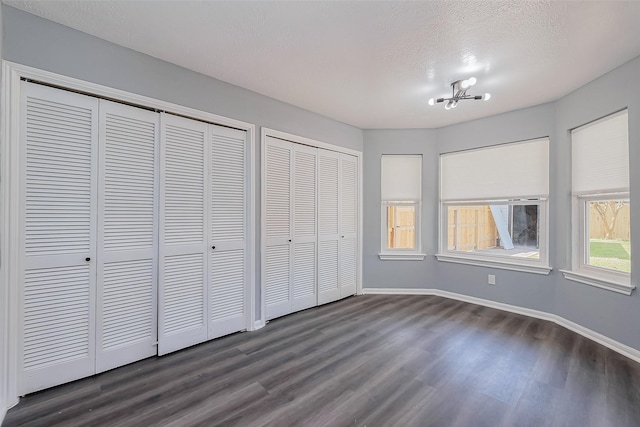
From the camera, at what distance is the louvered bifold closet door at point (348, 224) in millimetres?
3994

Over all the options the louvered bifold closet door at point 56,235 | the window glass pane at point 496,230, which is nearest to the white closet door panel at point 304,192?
the louvered bifold closet door at point 56,235

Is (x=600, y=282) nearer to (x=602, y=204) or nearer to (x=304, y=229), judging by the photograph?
(x=602, y=204)

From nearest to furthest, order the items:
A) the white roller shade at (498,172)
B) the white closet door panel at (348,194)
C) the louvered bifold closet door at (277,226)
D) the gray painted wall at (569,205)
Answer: the gray painted wall at (569,205)
the louvered bifold closet door at (277,226)
the white roller shade at (498,172)
the white closet door panel at (348,194)

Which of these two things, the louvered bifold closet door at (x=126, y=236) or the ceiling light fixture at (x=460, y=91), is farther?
the ceiling light fixture at (x=460, y=91)

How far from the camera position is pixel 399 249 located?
438cm

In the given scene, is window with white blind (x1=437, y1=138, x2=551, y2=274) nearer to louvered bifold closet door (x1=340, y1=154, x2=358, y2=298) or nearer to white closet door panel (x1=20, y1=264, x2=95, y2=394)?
louvered bifold closet door (x1=340, y1=154, x2=358, y2=298)

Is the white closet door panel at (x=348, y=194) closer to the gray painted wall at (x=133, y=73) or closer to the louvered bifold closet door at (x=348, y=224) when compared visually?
the louvered bifold closet door at (x=348, y=224)

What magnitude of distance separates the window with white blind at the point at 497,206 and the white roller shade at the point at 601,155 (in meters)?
0.35

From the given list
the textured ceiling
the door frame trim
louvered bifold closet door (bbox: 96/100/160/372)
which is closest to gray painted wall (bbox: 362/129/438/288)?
the textured ceiling

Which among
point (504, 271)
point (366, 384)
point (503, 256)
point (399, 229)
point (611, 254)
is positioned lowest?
point (366, 384)

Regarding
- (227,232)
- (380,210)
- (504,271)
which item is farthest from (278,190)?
(504,271)

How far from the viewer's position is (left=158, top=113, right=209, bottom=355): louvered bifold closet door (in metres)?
2.42

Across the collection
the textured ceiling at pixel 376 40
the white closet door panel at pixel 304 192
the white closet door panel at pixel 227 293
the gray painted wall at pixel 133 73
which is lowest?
the white closet door panel at pixel 227 293

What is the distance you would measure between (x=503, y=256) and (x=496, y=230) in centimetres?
36
